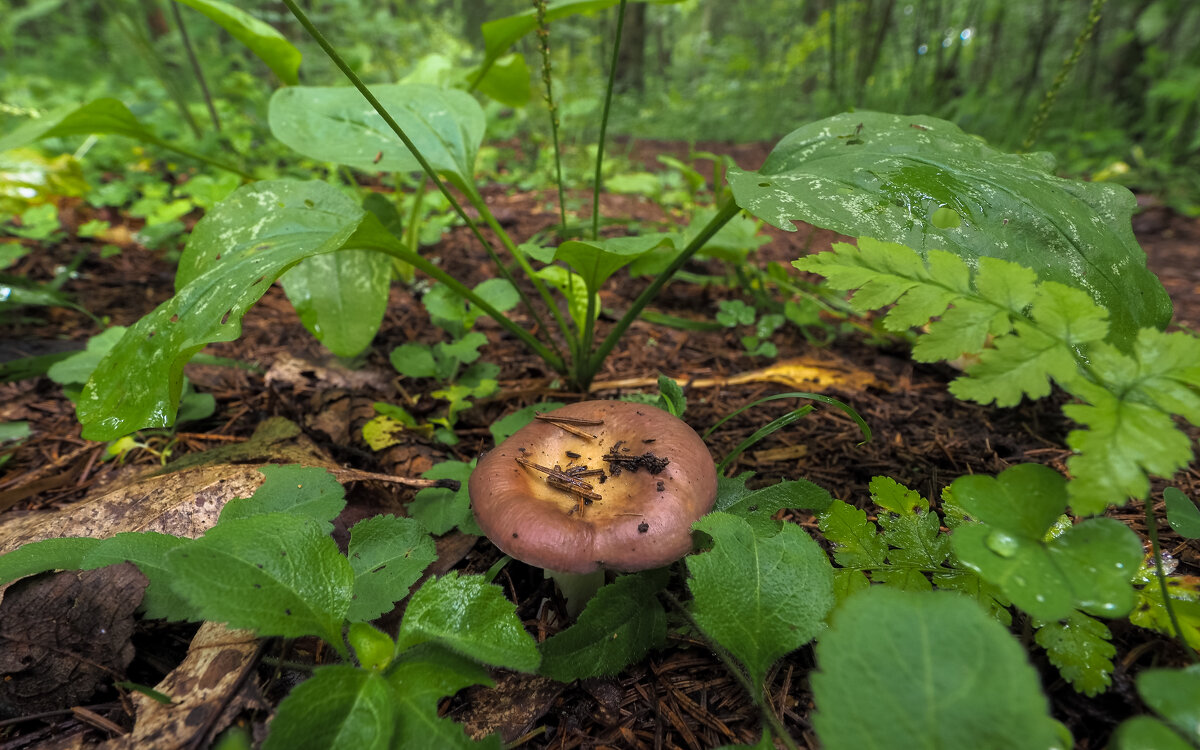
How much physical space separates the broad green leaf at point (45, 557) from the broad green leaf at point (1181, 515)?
2335mm

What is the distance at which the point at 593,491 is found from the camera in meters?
1.35

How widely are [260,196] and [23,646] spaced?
143cm

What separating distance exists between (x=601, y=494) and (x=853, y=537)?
1.91 ft

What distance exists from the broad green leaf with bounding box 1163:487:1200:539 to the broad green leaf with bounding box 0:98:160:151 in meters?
3.51

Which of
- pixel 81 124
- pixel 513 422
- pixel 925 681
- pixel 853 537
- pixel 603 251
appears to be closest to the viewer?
pixel 925 681

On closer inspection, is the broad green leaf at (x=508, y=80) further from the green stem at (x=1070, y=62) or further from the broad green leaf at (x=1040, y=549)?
the broad green leaf at (x=1040, y=549)

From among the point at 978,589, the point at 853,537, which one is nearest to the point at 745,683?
the point at 853,537

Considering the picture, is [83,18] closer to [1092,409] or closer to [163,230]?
[163,230]

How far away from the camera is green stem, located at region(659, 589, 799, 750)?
94 centimetres

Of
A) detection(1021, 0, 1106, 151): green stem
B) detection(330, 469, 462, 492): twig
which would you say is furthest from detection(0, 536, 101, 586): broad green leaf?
detection(1021, 0, 1106, 151): green stem

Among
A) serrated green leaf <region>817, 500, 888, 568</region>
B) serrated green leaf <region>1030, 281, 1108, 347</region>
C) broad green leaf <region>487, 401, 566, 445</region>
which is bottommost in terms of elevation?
serrated green leaf <region>817, 500, 888, 568</region>

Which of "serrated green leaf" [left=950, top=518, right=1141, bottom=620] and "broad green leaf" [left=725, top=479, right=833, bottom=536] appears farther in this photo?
"broad green leaf" [left=725, top=479, right=833, bottom=536]

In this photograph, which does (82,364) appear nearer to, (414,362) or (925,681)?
(414,362)

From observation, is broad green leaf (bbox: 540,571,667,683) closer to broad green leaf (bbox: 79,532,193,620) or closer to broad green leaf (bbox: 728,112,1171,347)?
broad green leaf (bbox: 79,532,193,620)
